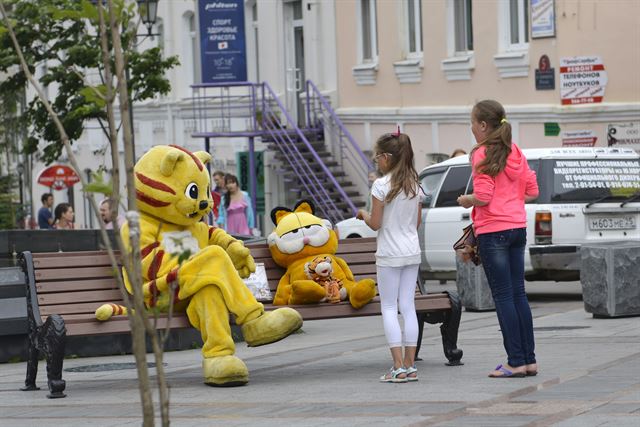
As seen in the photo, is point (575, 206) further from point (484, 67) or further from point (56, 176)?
point (56, 176)

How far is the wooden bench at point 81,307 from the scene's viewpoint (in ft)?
38.2

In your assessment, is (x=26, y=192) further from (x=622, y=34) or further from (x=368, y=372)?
(x=368, y=372)

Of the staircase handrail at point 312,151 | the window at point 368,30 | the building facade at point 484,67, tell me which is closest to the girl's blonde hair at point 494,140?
the building facade at point 484,67

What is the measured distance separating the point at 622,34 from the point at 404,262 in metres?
17.5

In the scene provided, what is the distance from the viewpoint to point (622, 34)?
28.1 metres

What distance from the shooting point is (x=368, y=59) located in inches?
1417

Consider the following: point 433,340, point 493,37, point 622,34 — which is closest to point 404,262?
point 433,340

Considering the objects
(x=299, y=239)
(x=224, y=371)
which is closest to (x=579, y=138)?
(x=299, y=239)

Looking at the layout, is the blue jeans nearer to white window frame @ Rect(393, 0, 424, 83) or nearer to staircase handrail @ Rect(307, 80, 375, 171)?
white window frame @ Rect(393, 0, 424, 83)

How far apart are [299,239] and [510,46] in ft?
61.1

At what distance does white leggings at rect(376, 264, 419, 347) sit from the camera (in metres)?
11.5

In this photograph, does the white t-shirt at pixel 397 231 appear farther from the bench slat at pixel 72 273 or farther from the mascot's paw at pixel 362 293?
the bench slat at pixel 72 273

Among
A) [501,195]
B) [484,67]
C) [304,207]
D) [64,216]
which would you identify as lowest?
Answer: [64,216]

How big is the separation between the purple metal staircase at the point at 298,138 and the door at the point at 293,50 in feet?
1.54
